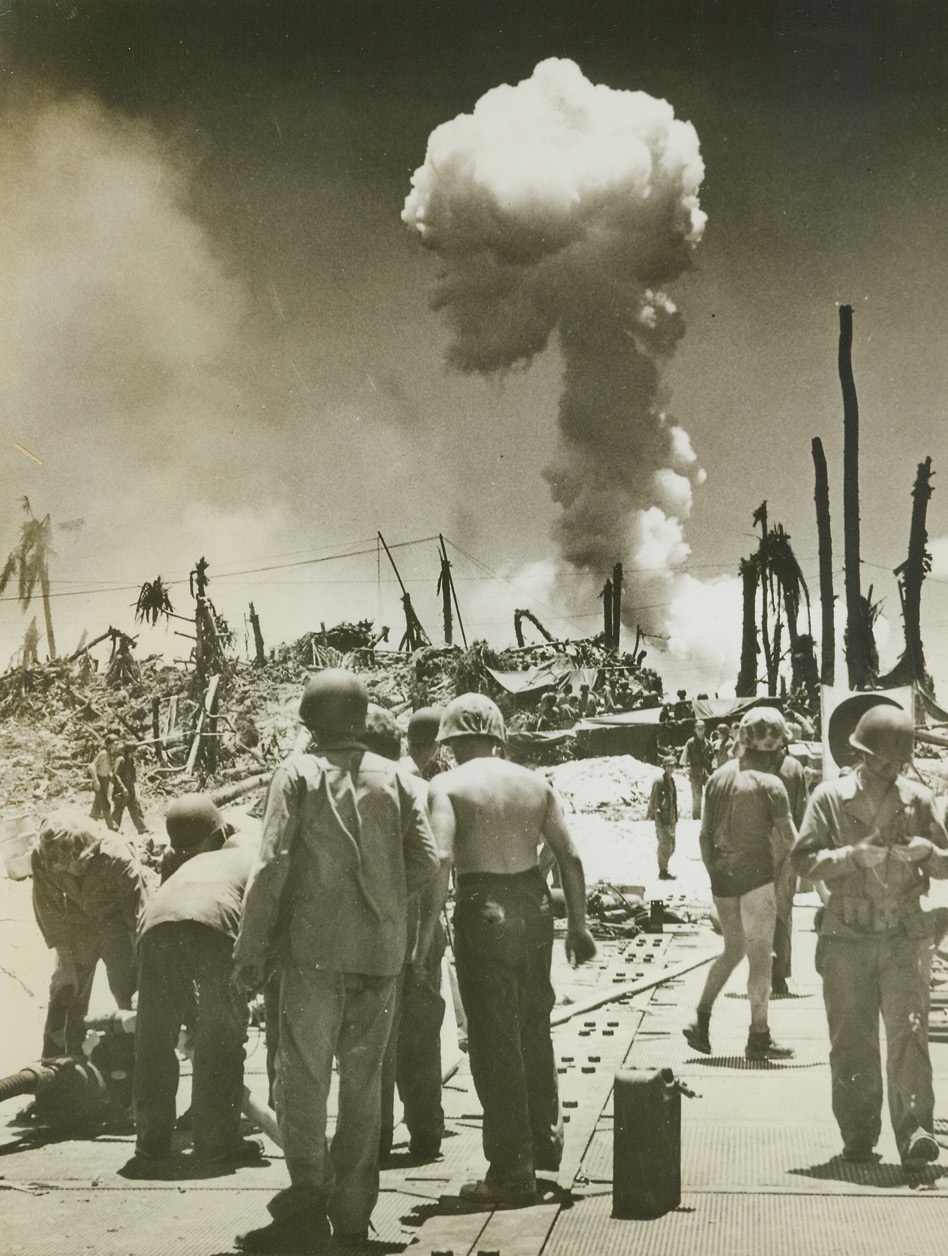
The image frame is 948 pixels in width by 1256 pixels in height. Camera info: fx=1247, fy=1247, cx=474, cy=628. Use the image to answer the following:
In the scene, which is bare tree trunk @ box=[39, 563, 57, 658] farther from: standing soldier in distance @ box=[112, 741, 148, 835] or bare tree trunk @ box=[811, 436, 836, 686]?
bare tree trunk @ box=[811, 436, 836, 686]

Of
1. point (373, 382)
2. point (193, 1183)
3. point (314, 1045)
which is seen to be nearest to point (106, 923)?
point (193, 1183)

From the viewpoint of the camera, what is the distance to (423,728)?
21.0 feet

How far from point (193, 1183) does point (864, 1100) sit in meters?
2.56

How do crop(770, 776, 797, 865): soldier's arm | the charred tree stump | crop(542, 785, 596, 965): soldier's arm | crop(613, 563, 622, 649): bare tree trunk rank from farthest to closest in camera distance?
crop(613, 563, 622, 649): bare tree trunk < the charred tree stump < crop(770, 776, 797, 865): soldier's arm < crop(542, 785, 596, 965): soldier's arm

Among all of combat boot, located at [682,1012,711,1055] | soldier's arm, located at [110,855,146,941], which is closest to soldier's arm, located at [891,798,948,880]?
combat boot, located at [682,1012,711,1055]

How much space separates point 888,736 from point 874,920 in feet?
2.26

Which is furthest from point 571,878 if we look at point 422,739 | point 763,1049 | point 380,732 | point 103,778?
point 103,778

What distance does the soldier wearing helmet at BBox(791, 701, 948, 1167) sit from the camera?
15.2 ft

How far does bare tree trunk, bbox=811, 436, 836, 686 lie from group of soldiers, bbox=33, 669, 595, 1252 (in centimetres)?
463

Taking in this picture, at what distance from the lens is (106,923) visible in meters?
6.36

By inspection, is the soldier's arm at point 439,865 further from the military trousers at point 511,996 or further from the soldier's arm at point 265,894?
the soldier's arm at point 265,894

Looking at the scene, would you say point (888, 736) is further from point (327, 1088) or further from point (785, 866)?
point (327, 1088)

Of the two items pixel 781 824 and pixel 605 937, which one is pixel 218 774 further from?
pixel 781 824

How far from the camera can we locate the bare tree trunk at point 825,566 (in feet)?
29.4
